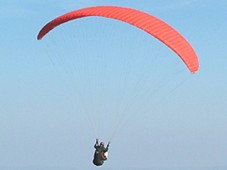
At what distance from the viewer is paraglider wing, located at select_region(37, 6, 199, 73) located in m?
77.8

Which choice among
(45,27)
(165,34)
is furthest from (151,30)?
(45,27)

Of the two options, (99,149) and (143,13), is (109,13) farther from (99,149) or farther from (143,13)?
(99,149)

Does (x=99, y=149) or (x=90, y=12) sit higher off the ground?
(x=90, y=12)

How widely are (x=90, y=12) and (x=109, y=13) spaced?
110 cm

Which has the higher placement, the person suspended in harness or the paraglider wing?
the paraglider wing

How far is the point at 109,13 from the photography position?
78000mm

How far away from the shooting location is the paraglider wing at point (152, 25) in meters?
77.8

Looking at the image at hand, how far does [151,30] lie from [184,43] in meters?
2.14

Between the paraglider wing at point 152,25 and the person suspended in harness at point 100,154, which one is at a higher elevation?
the paraglider wing at point 152,25

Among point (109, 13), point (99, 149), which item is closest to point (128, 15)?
point (109, 13)

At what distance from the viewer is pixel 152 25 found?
3078 inches

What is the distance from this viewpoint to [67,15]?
7950 centimetres

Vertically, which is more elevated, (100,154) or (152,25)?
(152,25)

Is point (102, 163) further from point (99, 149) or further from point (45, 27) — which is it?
point (45, 27)
